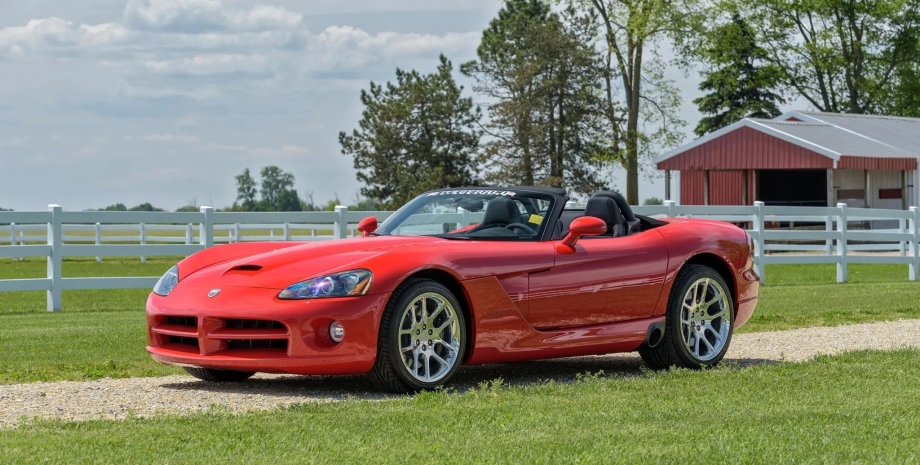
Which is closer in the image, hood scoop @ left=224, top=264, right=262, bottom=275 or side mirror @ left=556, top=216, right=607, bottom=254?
hood scoop @ left=224, top=264, right=262, bottom=275

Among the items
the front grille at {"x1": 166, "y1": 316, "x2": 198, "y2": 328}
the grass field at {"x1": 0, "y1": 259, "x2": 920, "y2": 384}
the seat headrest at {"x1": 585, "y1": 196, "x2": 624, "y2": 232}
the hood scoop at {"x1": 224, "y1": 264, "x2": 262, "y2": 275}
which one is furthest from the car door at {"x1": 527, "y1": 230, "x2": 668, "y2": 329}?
the grass field at {"x1": 0, "y1": 259, "x2": 920, "y2": 384}

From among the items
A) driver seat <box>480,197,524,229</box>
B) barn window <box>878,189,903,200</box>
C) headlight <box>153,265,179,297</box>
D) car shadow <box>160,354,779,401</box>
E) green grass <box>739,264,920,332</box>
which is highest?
barn window <box>878,189,903,200</box>

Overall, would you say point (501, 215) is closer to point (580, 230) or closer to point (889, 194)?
point (580, 230)

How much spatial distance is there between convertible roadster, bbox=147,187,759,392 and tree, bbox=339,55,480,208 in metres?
50.0

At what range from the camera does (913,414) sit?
6699 mm

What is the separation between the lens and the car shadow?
26.2 feet

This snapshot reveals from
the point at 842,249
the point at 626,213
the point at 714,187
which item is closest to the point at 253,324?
the point at 626,213

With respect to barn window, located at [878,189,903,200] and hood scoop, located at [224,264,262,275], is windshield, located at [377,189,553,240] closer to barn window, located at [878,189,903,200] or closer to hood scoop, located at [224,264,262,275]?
hood scoop, located at [224,264,262,275]

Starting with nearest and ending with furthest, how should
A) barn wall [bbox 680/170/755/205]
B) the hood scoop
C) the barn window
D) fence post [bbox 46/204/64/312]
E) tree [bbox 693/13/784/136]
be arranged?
the hood scoop, fence post [bbox 46/204/64/312], the barn window, barn wall [bbox 680/170/755/205], tree [bbox 693/13/784/136]

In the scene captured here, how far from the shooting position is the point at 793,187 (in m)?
45.3

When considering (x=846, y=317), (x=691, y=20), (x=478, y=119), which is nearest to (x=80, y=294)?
(x=846, y=317)

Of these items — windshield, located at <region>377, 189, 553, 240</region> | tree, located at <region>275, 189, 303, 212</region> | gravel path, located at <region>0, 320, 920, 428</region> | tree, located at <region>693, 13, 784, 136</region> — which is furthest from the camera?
tree, located at <region>275, 189, 303, 212</region>

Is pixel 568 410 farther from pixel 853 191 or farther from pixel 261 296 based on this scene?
pixel 853 191

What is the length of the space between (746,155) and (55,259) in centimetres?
3104
